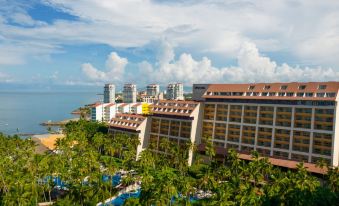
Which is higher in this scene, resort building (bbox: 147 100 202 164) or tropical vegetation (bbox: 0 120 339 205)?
resort building (bbox: 147 100 202 164)

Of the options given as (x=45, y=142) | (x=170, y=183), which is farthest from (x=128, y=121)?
(x=170, y=183)

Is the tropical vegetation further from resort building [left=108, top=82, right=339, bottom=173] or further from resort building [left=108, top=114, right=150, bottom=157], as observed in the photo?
resort building [left=108, top=114, right=150, bottom=157]

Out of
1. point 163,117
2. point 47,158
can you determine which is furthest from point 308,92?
point 47,158

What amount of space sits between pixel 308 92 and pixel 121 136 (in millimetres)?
69195

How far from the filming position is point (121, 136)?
12712 centimetres

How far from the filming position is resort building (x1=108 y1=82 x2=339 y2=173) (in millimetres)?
95500

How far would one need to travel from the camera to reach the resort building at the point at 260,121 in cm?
9550

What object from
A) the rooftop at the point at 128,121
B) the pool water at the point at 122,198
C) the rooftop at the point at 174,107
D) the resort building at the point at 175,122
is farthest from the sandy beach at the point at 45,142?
the pool water at the point at 122,198

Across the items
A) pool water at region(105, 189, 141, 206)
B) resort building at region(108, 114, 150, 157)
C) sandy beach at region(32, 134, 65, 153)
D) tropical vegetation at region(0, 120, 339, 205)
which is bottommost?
pool water at region(105, 189, 141, 206)

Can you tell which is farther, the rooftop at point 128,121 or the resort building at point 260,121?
the rooftop at point 128,121

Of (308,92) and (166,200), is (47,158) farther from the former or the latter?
(308,92)

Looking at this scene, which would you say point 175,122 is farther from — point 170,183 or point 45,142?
point 45,142

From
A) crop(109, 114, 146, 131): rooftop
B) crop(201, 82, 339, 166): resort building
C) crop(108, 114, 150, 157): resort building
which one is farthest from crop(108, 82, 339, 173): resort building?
crop(109, 114, 146, 131): rooftop

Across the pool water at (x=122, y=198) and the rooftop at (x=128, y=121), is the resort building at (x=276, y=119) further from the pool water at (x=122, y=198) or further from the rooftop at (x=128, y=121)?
the pool water at (x=122, y=198)
